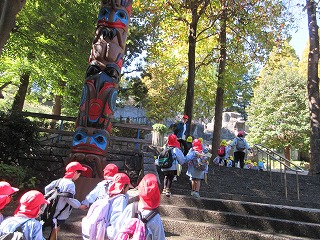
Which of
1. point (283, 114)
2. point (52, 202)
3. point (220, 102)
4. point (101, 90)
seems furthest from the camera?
point (283, 114)

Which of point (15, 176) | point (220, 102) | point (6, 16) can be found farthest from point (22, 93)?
point (6, 16)

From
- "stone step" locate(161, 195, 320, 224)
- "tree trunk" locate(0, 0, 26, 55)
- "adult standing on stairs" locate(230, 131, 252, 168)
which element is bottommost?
"stone step" locate(161, 195, 320, 224)

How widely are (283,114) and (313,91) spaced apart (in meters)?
14.7

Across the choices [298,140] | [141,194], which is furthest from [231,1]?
[298,140]

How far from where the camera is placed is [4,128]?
809 centimetres

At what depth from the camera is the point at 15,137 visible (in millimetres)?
8234

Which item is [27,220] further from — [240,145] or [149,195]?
[240,145]

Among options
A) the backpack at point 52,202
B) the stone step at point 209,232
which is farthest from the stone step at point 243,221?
the backpack at point 52,202

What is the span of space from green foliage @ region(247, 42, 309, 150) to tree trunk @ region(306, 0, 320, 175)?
11.9 meters

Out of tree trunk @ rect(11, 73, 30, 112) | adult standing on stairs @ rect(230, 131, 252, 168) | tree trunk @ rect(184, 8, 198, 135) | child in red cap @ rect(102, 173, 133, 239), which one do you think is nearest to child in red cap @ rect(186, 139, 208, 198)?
child in red cap @ rect(102, 173, 133, 239)

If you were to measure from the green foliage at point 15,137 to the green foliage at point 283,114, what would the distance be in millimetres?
21014

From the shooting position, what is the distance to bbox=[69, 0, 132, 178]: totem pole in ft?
23.7

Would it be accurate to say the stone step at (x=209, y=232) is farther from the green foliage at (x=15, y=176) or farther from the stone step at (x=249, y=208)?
the green foliage at (x=15, y=176)

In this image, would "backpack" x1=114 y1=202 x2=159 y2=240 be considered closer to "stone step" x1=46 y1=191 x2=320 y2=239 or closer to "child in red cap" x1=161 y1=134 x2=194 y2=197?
"stone step" x1=46 y1=191 x2=320 y2=239
